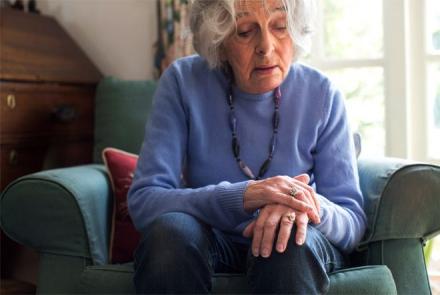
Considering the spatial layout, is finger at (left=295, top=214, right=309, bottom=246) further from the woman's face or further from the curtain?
the curtain

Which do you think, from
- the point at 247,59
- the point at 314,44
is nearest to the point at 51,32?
the point at 314,44

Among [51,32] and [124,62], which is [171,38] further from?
[51,32]

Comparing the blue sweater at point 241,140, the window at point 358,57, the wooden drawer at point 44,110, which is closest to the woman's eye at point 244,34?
the blue sweater at point 241,140

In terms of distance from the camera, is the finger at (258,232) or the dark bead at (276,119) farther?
the dark bead at (276,119)

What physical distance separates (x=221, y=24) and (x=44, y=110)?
105cm

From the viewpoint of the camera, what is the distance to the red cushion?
140cm

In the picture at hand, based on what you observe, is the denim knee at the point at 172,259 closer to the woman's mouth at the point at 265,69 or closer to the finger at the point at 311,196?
the finger at the point at 311,196

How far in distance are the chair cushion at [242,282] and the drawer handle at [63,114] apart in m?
1.02

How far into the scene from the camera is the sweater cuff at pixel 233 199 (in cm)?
100

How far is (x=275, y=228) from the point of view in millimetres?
920

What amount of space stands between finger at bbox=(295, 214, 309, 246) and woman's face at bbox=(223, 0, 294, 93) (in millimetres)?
398

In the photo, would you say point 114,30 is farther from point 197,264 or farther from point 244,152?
point 197,264

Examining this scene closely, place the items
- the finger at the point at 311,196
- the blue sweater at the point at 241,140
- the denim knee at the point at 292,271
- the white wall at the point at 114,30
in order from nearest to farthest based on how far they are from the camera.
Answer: the denim knee at the point at 292,271 → the finger at the point at 311,196 → the blue sweater at the point at 241,140 → the white wall at the point at 114,30

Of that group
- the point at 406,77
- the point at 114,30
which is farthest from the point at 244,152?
the point at 114,30
